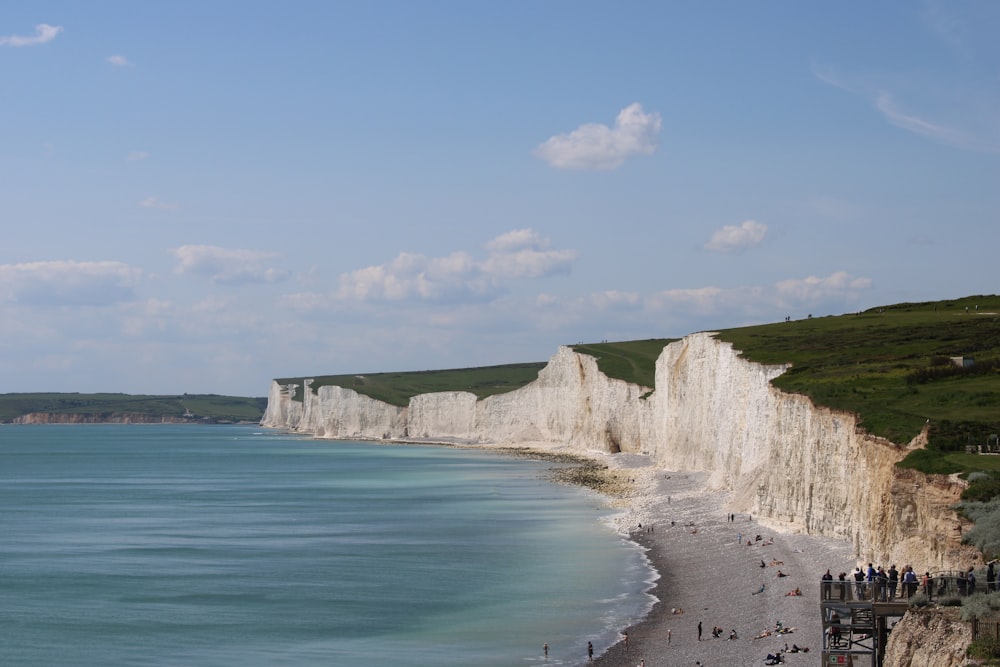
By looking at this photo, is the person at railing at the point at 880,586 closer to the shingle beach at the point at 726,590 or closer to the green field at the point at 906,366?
the shingle beach at the point at 726,590

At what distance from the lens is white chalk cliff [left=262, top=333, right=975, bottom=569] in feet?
88.0

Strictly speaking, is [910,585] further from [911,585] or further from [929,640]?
[929,640]

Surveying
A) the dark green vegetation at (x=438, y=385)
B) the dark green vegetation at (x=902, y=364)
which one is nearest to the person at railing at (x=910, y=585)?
the dark green vegetation at (x=902, y=364)

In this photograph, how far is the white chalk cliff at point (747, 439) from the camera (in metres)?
26.8

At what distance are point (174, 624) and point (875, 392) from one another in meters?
26.5

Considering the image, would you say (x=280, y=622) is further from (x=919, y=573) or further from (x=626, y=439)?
(x=626, y=439)

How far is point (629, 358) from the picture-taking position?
124062 mm

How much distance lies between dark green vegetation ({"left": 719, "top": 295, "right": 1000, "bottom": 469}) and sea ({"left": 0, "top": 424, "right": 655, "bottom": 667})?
10062mm

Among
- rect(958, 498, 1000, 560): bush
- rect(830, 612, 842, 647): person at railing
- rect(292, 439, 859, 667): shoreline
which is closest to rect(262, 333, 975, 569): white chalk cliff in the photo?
rect(958, 498, 1000, 560): bush

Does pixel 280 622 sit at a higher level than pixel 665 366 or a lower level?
lower

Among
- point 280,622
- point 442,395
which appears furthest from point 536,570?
point 442,395

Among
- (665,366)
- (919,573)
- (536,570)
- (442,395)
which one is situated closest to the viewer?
(919,573)

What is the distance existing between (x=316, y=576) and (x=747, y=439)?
81.4 feet

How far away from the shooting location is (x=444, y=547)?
47.8 meters
